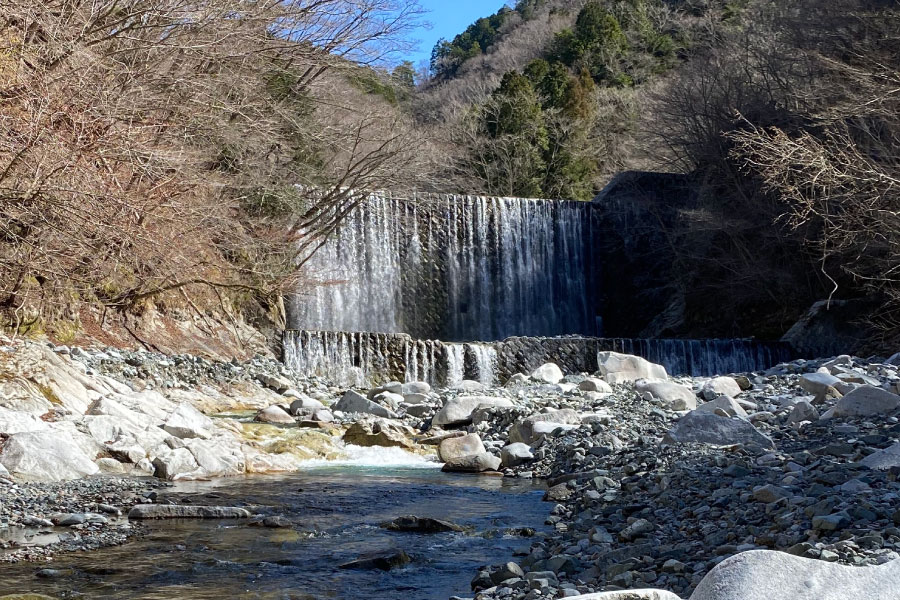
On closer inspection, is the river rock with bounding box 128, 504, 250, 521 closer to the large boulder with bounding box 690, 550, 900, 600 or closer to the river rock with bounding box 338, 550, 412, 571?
the river rock with bounding box 338, 550, 412, 571

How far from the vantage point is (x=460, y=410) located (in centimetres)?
938

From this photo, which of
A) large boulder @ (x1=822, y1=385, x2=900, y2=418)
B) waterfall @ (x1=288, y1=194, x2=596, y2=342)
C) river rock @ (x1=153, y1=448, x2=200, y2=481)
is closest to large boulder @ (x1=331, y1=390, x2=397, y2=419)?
river rock @ (x1=153, y1=448, x2=200, y2=481)

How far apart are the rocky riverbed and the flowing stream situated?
0.86 feet

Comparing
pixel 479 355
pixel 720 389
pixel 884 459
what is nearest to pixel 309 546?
pixel 884 459

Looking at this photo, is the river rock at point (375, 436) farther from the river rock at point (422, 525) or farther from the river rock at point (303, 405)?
the river rock at point (422, 525)

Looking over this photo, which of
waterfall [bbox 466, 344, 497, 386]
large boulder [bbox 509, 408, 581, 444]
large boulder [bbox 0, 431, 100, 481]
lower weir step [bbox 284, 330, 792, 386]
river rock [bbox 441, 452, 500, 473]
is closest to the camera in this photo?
large boulder [bbox 0, 431, 100, 481]

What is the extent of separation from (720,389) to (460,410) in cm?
337

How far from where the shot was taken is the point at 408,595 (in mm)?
3818

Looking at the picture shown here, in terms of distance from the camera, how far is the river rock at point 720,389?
10.3m

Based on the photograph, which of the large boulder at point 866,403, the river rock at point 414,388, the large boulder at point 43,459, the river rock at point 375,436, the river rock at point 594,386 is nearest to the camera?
the large boulder at point 43,459

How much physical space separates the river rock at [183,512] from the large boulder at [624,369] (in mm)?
7672

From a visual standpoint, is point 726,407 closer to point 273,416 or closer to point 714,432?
point 714,432

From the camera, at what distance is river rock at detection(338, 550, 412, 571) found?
4238 millimetres

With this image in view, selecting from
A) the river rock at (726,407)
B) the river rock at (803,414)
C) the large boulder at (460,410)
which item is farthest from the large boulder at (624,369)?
the river rock at (803,414)
